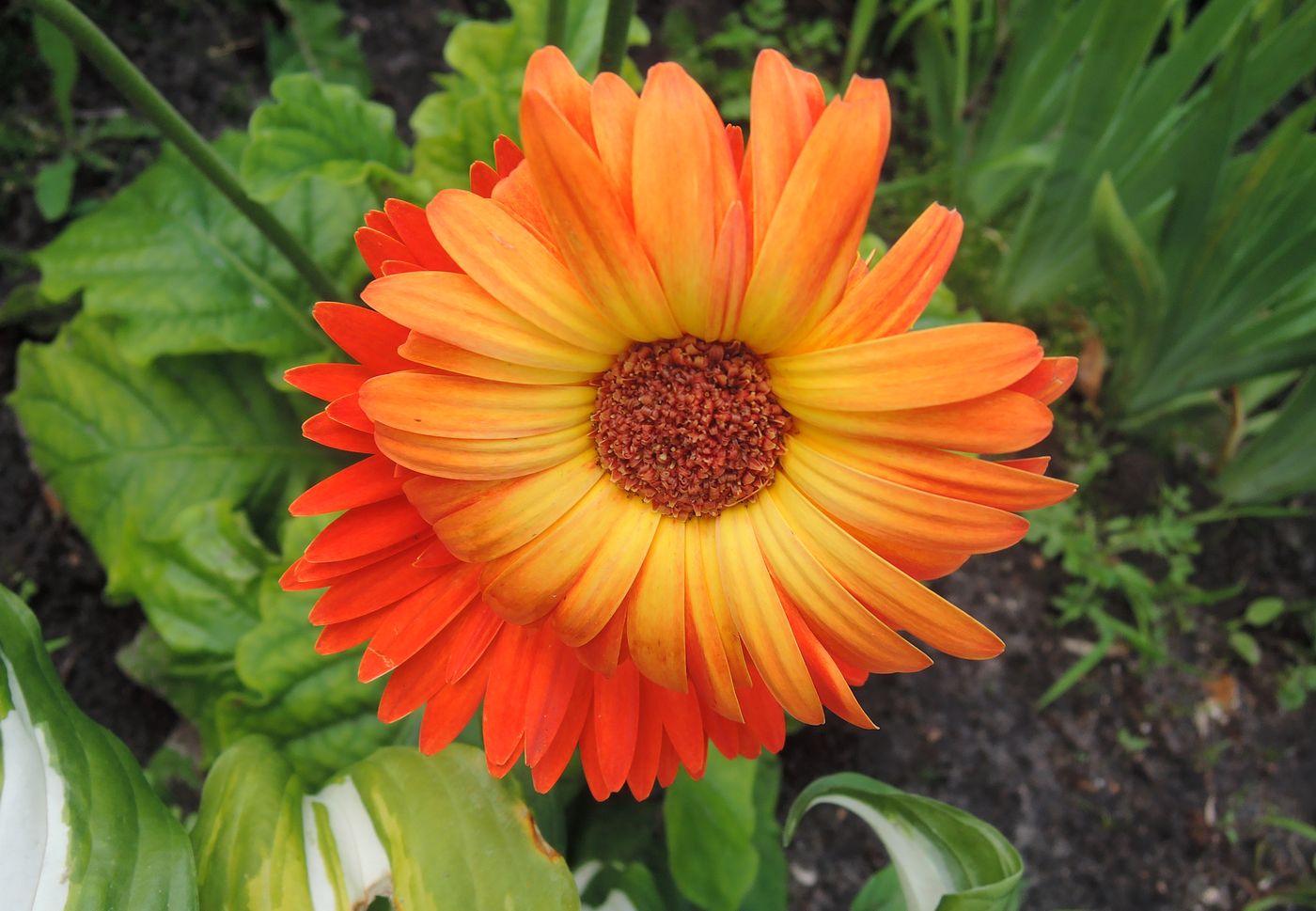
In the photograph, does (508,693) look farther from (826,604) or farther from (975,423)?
(975,423)

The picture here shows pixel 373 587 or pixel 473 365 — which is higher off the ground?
pixel 473 365

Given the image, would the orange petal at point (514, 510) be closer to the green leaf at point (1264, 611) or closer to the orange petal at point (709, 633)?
the orange petal at point (709, 633)

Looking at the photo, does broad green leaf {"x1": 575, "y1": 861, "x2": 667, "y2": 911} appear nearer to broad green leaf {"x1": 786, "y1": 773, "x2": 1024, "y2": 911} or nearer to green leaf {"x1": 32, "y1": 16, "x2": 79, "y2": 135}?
broad green leaf {"x1": 786, "y1": 773, "x2": 1024, "y2": 911}

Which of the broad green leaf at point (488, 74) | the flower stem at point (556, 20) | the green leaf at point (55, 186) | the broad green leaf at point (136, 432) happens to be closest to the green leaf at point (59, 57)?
the green leaf at point (55, 186)

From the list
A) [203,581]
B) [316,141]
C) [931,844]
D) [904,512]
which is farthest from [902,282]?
[203,581]

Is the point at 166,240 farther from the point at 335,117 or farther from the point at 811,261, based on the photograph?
the point at 811,261

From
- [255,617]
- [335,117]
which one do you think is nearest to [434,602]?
[255,617]
